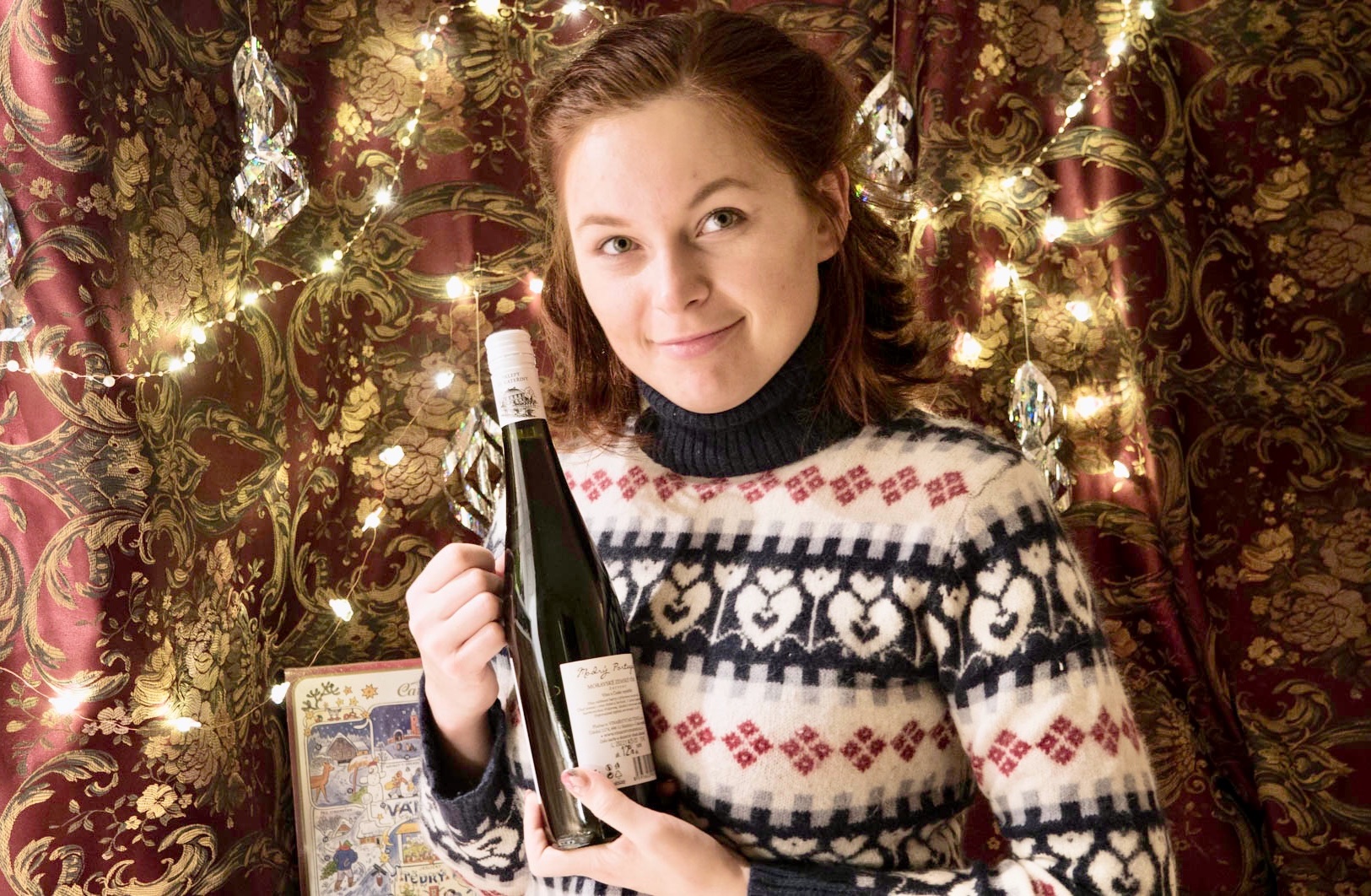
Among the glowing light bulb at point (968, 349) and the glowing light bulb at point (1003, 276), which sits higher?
the glowing light bulb at point (1003, 276)

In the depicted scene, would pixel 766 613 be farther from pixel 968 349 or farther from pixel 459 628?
pixel 968 349

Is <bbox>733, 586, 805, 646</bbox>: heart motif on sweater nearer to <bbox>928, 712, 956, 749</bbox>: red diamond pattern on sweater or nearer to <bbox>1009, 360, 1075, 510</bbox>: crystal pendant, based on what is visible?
<bbox>928, 712, 956, 749</bbox>: red diamond pattern on sweater

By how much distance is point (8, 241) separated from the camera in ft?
3.68

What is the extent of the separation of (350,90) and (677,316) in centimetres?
89

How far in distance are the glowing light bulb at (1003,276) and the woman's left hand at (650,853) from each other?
3.48 ft

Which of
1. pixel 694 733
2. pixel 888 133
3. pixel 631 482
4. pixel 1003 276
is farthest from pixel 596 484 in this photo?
pixel 1003 276

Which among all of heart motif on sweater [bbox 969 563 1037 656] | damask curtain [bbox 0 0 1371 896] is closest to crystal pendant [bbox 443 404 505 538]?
damask curtain [bbox 0 0 1371 896]

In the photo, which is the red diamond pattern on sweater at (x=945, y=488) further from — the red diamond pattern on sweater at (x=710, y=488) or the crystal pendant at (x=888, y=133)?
the crystal pendant at (x=888, y=133)

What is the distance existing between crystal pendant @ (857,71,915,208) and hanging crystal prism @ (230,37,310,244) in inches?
29.2

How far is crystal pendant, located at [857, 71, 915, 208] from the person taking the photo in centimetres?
152

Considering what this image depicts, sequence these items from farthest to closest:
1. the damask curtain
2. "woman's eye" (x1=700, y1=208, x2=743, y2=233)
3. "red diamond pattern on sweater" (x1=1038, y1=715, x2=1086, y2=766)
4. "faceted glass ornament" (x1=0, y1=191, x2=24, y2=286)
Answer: the damask curtain, "faceted glass ornament" (x1=0, y1=191, x2=24, y2=286), "woman's eye" (x1=700, y1=208, x2=743, y2=233), "red diamond pattern on sweater" (x1=1038, y1=715, x2=1086, y2=766)

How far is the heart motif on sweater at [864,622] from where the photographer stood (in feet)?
2.80

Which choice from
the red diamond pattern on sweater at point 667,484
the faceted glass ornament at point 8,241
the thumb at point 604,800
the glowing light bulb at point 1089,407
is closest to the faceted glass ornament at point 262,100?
the faceted glass ornament at point 8,241

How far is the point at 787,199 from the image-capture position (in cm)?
91
